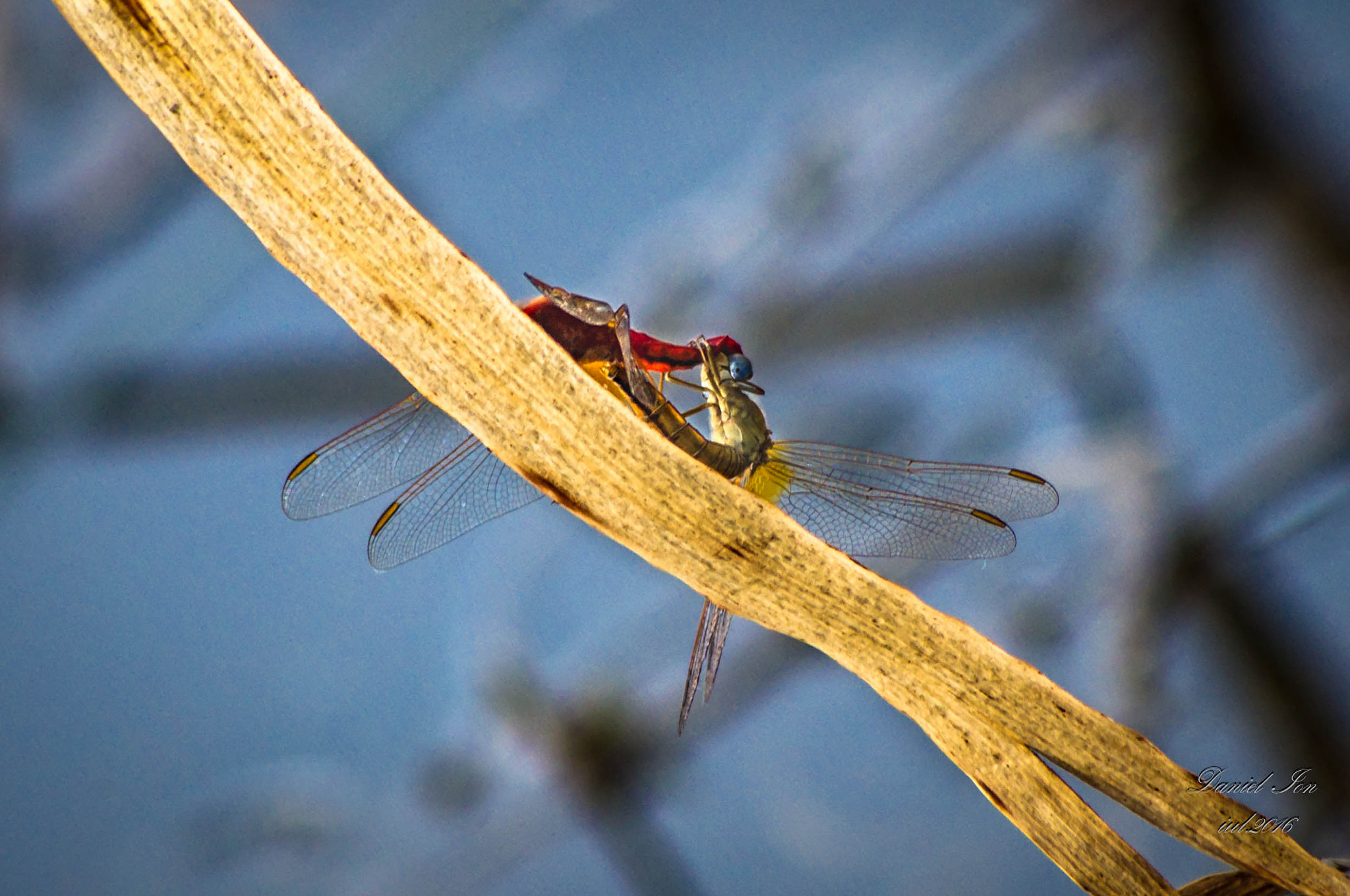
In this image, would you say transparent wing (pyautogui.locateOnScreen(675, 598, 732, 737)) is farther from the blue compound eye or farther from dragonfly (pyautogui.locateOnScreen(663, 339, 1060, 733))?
the blue compound eye

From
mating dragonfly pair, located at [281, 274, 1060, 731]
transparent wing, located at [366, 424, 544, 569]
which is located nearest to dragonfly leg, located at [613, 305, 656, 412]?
mating dragonfly pair, located at [281, 274, 1060, 731]

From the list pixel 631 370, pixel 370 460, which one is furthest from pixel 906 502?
pixel 370 460

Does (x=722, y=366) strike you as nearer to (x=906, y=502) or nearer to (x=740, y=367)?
(x=740, y=367)

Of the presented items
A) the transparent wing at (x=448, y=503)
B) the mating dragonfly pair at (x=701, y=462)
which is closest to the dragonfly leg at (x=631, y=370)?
the mating dragonfly pair at (x=701, y=462)

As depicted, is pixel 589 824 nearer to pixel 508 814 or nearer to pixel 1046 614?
pixel 508 814

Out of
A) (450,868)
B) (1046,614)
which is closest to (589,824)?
(450,868)

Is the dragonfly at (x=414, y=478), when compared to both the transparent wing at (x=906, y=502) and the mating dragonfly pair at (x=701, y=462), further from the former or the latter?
the transparent wing at (x=906, y=502)
